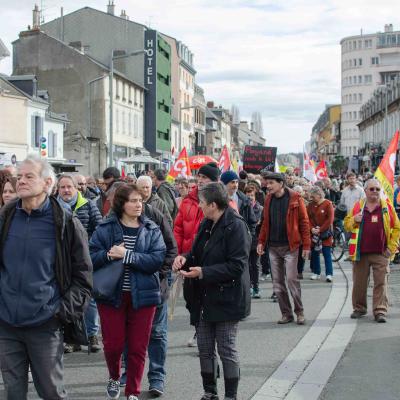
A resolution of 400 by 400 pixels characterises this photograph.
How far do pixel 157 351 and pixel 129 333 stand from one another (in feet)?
1.92

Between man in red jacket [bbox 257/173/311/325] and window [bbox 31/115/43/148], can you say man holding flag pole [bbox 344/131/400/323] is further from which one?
A: window [bbox 31/115/43/148]

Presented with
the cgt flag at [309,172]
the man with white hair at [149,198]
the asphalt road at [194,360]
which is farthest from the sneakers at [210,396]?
the cgt flag at [309,172]

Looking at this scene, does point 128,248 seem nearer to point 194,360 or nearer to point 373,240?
point 194,360

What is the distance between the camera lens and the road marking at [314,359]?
6125 mm

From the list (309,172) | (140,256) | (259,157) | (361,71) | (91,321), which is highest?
(361,71)

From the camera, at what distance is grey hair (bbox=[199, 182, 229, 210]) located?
5.61 metres

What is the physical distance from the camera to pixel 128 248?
559cm

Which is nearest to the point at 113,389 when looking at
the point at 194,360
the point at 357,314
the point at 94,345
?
the point at 194,360

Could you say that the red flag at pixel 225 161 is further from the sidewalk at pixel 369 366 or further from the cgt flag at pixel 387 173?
the sidewalk at pixel 369 366

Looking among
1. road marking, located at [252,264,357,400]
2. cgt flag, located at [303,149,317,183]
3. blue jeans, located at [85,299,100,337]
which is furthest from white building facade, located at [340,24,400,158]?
blue jeans, located at [85,299,100,337]

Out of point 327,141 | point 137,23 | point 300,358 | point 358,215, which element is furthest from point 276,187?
point 327,141

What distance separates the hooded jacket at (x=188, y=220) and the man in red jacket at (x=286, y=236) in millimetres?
1674

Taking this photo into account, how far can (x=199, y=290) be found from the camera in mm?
5637

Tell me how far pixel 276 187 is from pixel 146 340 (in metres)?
3.93
